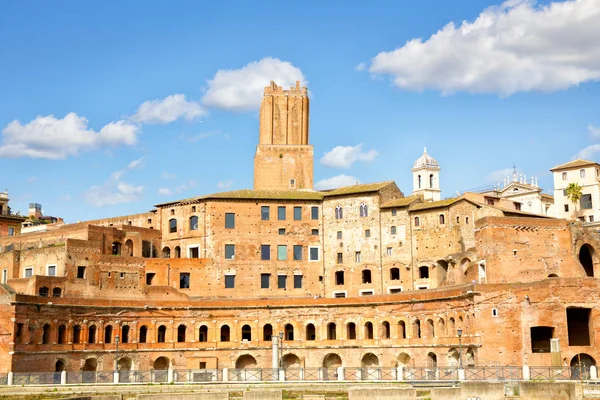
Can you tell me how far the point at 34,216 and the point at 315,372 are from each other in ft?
230

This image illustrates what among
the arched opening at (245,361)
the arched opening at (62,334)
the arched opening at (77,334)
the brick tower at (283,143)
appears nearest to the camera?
the arched opening at (62,334)

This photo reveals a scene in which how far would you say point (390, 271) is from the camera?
7281 cm

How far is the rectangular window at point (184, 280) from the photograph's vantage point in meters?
72.9

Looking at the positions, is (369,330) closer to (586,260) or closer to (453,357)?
(453,357)

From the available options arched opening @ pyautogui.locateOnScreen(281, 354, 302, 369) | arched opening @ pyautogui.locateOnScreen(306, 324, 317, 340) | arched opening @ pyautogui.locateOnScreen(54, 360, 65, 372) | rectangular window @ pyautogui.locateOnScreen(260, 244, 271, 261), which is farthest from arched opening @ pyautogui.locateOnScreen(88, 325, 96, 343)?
arched opening @ pyautogui.locateOnScreen(306, 324, 317, 340)

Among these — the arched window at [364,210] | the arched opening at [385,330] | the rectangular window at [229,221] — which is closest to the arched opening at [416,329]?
the arched opening at [385,330]

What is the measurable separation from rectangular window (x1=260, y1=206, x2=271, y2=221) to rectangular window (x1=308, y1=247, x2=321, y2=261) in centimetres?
489

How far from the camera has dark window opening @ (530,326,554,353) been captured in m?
58.9

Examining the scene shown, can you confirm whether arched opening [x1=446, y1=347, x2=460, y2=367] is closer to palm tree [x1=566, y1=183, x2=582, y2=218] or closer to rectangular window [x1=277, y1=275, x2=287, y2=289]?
rectangular window [x1=277, y1=275, x2=287, y2=289]

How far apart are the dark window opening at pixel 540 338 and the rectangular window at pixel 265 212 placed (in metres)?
26.9

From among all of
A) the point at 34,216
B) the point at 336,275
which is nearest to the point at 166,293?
the point at 336,275

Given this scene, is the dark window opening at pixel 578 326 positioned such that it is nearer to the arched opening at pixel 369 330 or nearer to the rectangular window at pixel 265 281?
the arched opening at pixel 369 330

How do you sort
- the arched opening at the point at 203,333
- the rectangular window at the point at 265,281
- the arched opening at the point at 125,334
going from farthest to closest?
the rectangular window at the point at 265,281
the arched opening at the point at 203,333
the arched opening at the point at 125,334

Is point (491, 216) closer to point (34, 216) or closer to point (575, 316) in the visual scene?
point (575, 316)
